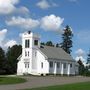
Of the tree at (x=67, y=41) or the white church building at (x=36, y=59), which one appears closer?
the white church building at (x=36, y=59)

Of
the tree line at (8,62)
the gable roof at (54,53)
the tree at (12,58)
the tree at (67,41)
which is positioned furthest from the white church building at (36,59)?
the tree at (67,41)

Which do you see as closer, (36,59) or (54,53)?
(36,59)

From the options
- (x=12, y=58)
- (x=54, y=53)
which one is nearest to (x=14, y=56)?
(x=12, y=58)

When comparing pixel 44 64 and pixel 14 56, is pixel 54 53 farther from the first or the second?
pixel 14 56

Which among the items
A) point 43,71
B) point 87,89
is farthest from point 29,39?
point 87,89

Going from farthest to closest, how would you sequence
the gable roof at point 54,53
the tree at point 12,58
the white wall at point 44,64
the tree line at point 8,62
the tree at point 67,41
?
1. the tree at point 67,41
2. the tree at point 12,58
3. the tree line at point 8,62
4. the gable roof at point 54,53
5. the white wall at point 44,64

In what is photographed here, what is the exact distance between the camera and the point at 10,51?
114 meters

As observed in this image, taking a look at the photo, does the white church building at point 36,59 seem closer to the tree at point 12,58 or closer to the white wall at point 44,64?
the white wall at point 44,64

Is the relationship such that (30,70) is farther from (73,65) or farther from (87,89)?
(87,89)

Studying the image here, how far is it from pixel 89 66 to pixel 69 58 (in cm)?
1164

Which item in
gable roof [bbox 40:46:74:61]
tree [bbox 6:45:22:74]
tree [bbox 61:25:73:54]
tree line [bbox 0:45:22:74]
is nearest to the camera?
gable roof [bbox 40:46:74:61]

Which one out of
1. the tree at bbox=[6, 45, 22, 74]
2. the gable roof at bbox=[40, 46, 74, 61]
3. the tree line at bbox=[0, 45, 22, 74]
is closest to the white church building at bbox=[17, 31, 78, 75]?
the gable roof at bbox=[40, 46, 74, 61]

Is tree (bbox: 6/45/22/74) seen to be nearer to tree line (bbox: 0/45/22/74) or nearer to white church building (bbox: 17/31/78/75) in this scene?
tree line (bbox: 0/45/22/74)

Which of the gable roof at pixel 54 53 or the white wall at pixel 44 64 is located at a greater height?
the gable roof at pixel 54 53
